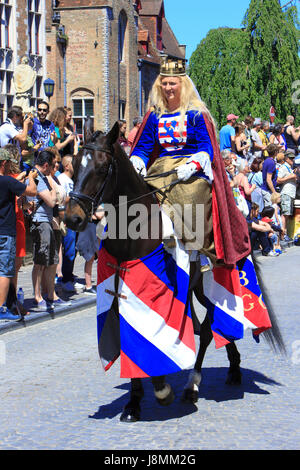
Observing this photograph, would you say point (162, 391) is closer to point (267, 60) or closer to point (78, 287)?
point (78, 287)

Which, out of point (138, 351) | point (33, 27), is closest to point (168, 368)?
point (138, 351)

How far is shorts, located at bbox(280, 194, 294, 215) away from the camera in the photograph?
64.4 feet

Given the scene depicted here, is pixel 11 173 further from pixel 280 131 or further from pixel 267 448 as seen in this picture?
pixel 280 131

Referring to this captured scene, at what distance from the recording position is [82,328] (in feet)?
31.2

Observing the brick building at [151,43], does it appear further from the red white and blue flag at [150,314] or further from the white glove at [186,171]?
the red white and blue flag at [150,314]

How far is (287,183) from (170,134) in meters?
14.3

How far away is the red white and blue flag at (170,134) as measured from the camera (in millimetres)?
5965

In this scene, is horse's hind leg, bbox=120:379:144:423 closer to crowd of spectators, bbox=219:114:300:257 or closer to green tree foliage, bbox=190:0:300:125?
crowd of spectators, bbox=219:114:300:257

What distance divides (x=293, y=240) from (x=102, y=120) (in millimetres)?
18250

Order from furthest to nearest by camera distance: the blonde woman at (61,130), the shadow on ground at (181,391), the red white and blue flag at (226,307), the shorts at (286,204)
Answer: the shorts at (286,204)
the blonde woman at (61,130)
the red white and blue flag at (226,307)
the shadow on ground at (181,391)

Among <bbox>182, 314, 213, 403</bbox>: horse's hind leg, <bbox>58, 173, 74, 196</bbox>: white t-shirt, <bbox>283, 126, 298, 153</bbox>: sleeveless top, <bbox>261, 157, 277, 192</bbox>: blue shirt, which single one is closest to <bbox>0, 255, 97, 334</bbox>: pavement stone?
<bbox>58, 173, 74, 196</bbox>: white t-shirt

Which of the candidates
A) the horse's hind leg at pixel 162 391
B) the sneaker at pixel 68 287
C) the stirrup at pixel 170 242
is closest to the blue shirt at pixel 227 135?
the sneaker at pixel 68 287

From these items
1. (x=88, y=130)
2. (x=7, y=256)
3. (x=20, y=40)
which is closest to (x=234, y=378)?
(x=88, y=130)

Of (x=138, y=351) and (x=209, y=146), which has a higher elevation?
(x=209, y=146)
